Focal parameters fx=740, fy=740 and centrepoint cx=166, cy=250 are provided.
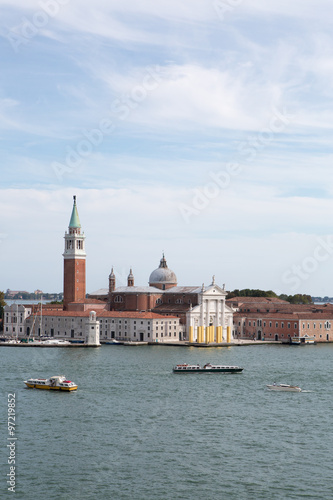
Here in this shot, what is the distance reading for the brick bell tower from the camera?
78.9m

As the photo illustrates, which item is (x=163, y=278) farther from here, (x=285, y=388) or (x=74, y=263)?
(x=285, y=388)

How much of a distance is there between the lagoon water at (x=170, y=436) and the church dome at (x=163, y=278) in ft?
112

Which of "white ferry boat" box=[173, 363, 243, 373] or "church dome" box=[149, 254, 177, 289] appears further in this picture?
"church dome" box=[149, 254, 177, 289]

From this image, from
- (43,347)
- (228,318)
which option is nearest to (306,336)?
(228,318)

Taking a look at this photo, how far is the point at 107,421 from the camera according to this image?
29266 millimetres

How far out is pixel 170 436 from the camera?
26828mm

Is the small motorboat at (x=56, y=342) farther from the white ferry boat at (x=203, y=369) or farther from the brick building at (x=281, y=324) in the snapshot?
A: the white ferry boat at (x=203, y=369)

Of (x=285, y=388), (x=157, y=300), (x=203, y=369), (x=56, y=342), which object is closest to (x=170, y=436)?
(x=285, y=388)

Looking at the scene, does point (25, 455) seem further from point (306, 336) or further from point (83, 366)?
point (306, 336)

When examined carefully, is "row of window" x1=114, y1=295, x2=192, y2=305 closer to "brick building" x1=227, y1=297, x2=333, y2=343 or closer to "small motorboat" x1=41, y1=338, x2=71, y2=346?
"brick building" x1=227, y1=297, x2=333, y2=343

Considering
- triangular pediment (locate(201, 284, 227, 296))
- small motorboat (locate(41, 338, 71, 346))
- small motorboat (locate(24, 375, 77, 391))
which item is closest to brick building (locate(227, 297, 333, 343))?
triangular pediment (locate(201, 284, 227, 296))

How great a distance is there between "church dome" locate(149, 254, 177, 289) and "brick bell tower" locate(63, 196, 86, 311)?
7.53 meters

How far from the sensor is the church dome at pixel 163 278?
80.5 metres

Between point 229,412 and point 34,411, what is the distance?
8324 mm
